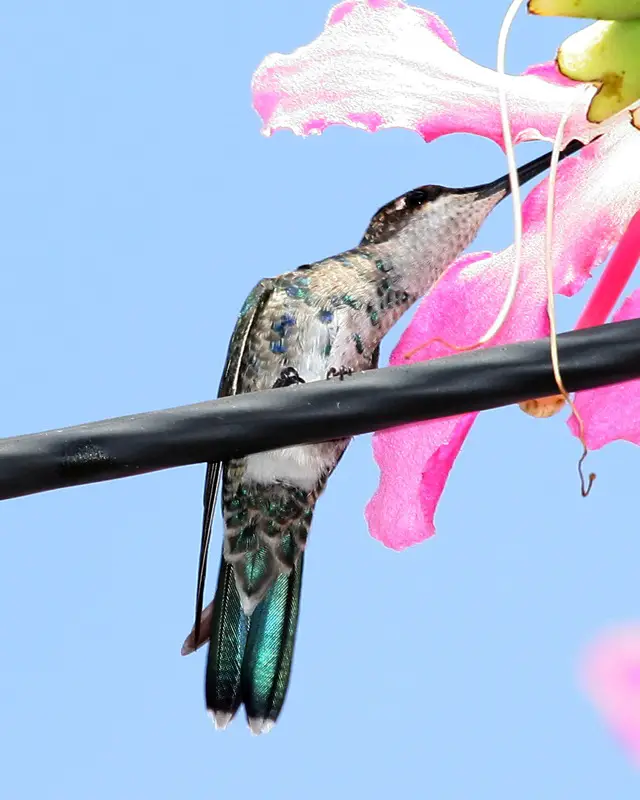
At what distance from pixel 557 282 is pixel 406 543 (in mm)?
146

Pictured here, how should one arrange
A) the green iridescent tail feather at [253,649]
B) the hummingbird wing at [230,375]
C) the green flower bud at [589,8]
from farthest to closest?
the green iridescent tail feather at [253,649] < the hummingbird wing at [230,375] < the green flower bud at [589,8]

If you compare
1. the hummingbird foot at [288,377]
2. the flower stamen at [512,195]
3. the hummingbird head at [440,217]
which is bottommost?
the flower stamen at [512,195]

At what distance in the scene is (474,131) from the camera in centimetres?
59

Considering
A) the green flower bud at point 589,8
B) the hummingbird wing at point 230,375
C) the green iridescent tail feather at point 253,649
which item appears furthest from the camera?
the green iridescent tail feather at point 253,649

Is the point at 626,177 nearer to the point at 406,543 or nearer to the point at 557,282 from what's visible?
the point at 557,282

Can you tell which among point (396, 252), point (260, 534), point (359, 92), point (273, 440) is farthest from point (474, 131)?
point (260, 534)

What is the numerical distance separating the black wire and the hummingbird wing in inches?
16.8

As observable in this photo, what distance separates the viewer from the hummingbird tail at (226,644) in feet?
3.64

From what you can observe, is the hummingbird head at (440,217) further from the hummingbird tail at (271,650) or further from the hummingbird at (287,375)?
the hummingbird tail at (271,650)

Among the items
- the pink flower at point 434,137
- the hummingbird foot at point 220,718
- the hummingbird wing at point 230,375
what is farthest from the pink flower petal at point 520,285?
the hummingbird foot at point 220,718

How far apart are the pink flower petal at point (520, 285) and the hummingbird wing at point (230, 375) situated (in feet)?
1.30

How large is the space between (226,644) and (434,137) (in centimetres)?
64

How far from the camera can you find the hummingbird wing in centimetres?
100

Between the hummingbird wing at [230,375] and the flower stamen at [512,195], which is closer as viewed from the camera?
the flower stamen at [512,195]
